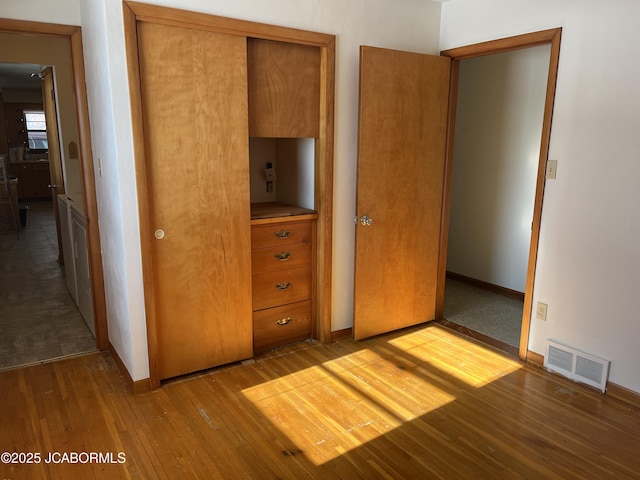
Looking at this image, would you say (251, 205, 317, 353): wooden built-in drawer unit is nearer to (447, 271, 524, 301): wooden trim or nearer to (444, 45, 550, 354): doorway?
(444, 45, 550, 354): doorway

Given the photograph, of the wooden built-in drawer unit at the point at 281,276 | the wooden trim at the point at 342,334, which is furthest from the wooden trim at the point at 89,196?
the wooden trim at the point at 342,334

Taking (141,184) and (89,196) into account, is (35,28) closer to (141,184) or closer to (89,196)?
(89,196)

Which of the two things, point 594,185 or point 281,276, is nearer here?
point 594,185

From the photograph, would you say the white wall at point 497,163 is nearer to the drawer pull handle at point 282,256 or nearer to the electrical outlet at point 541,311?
the electrical outlet at point 541,311

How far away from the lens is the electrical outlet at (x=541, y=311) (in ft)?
9.52

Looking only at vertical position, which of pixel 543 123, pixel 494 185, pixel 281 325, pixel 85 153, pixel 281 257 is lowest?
pixel 281 325

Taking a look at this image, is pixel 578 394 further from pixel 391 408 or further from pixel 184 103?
pixel 184 103

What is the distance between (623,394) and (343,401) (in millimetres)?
1539

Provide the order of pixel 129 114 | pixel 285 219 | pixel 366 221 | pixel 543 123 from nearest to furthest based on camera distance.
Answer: pixel 129 114 → pixel 543 123 → pixel 285 219 → pixel 366 221

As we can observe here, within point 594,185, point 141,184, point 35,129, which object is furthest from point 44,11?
point 35,129

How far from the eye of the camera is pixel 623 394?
256cm

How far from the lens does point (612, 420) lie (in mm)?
2387

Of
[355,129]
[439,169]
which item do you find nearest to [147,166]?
[355,129]

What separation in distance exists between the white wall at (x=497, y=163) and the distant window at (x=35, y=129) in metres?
9.78
